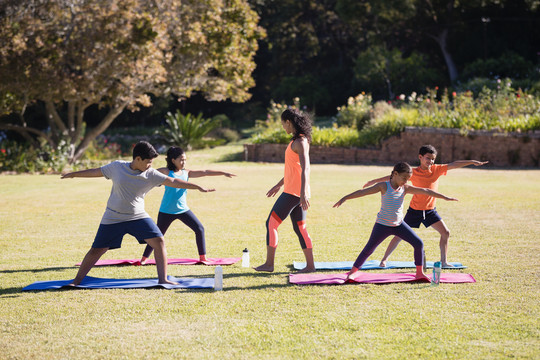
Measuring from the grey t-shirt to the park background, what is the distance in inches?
30.4

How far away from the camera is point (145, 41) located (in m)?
20.1

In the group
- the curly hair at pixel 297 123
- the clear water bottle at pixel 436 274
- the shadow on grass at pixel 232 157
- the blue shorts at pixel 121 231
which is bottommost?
the clear water bottle at pixel 436 274

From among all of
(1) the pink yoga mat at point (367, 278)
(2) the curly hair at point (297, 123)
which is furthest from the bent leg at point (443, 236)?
(2) the curly hair at point (297, 123)

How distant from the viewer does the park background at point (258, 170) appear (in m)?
5.30

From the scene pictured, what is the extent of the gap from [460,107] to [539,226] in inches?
465

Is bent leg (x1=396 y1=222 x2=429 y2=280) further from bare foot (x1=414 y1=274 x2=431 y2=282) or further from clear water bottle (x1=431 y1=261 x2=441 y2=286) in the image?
clear water bottle (x1=431 y1=261 x2=441 y2=286)

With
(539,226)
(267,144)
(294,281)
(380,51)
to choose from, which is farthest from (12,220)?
(380,51)

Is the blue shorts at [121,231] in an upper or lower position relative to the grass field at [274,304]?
upper

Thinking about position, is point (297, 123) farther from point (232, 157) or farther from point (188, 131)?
point (188, 131)

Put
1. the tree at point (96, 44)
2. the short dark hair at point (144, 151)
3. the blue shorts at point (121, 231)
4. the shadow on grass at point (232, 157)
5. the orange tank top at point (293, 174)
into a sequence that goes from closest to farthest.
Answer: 1. the short dark hair at point (144, 151)
2. the blue shorts at point (121, 231)
3. the orange tank top at point (293, 174)
4. the tree at point (96, 44)
5. the shadow on grass at point (232, 157)

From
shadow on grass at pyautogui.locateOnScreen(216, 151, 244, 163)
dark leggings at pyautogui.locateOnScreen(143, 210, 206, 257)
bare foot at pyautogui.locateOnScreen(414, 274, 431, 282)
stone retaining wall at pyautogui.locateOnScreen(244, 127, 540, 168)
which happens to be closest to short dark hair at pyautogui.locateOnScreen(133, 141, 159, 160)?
dark leggings at pyautogui.locateOnScreen(143, 210, 206, 257)

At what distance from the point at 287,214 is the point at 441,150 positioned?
45.3ft

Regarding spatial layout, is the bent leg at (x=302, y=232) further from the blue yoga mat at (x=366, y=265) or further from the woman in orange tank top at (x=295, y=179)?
the blue yoga mat at (x=366, y=265)

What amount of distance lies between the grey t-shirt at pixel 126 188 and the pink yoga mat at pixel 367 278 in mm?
1790
